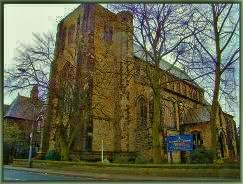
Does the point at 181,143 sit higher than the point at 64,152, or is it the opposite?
the point at 181,143

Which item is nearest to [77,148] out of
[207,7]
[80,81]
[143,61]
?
[80,81]

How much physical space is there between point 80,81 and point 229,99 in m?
6.43

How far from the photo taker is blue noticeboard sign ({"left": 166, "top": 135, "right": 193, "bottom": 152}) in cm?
933

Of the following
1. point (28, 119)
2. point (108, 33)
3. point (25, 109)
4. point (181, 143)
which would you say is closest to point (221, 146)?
point (181, 143)

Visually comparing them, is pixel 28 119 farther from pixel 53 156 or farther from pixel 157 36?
pixel 157 36

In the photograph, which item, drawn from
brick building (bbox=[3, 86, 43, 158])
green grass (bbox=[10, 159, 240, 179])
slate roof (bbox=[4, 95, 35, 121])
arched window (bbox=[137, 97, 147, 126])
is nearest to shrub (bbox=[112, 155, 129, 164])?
green grass (bbox=[10, 159, 240, 179])

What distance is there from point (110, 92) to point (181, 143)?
4.99 metres

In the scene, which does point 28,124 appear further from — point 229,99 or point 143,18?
point 229,99

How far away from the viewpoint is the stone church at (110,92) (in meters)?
11.5

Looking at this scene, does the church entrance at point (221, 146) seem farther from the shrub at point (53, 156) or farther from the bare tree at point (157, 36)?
the shrub at point (53, 156)

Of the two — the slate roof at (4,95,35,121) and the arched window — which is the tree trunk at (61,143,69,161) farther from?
the arched window

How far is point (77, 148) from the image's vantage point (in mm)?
13250

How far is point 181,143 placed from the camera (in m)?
Result: 9.50

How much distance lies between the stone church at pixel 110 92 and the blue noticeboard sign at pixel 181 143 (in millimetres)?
701
